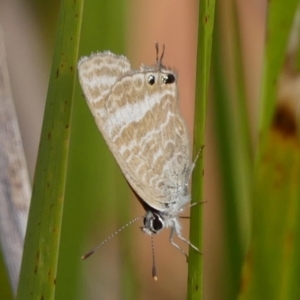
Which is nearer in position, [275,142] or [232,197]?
[275,142]

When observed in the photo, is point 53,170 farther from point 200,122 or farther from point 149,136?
point 149,136

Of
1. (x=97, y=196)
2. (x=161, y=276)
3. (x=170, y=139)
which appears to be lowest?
(x=161, y=276)

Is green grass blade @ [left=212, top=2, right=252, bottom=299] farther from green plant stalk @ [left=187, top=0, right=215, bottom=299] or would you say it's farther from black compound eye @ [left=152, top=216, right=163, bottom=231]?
green plant stalk @ [left=187, top=0, right=215, bottom=299]

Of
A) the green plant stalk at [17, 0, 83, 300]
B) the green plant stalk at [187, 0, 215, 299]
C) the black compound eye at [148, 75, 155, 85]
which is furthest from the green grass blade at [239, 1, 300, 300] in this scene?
the black compound eye at [148, 75, 155, 85]

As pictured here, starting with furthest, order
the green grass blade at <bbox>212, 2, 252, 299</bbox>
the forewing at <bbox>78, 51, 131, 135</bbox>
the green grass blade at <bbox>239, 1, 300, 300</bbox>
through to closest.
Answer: the green grass blade at <bbox>212, 2, 252, 299</bbox>, the forewing at <bbox>78, 51, 131, 135</bbox>, the green grass blade at <bbox>239, 1, 300, 300</bbox>

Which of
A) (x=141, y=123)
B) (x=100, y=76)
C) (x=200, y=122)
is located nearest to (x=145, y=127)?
(x=141, y=123)

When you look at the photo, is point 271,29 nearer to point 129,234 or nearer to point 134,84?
point 134,84

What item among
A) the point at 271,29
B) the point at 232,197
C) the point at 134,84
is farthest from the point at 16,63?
the point at 271,29
